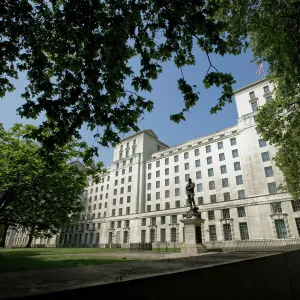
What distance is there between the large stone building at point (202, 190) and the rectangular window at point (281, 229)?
158 millimetres

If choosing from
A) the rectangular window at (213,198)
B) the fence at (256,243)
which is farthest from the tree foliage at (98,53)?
the rectangular window at (213,198)

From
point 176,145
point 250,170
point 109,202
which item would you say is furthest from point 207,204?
point 109,202

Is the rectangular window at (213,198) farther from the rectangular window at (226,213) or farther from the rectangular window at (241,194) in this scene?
the rectangular window at (241,194)

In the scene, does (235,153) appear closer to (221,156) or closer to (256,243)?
(221,156)

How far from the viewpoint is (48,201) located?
15625mm

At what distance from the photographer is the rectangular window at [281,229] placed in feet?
125

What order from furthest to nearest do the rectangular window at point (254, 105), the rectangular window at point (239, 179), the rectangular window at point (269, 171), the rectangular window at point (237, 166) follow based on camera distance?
the rectangular window at point (254, 105), the rectangular window at point (237, 166), the rectangular window at point (239, 179), the rectangular window at point (269, 171)

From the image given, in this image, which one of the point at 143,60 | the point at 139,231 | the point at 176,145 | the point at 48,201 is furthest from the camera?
the point at 176,145

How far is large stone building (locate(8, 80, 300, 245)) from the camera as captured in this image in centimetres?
4169

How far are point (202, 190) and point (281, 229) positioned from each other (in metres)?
18.0

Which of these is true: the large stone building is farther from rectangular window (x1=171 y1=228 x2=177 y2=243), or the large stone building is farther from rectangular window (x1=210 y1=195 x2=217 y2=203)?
rectangular window (x1=171 y1=228 x2=177 y2=243)

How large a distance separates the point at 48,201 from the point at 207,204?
40865mm

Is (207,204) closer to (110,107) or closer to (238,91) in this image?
(238,91)

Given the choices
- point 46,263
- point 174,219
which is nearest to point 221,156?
point 174,219
